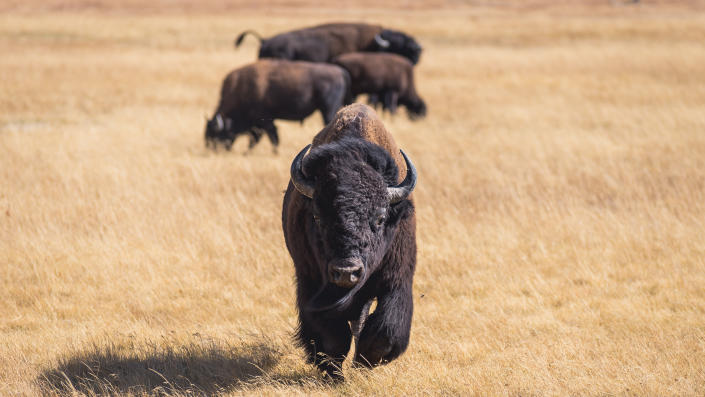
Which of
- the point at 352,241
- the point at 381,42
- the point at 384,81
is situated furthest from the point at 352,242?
the point at 381,42

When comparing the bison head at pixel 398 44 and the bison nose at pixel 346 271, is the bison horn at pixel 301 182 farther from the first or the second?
the bison head at pixel 398 44

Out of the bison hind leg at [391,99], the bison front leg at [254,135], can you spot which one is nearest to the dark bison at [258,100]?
the bison front leg at [254,135]

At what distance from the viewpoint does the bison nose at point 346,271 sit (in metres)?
3.63

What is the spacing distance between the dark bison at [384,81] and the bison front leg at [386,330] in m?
12.5

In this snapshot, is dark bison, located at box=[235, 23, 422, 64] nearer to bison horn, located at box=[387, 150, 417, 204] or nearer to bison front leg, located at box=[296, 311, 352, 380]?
bison front leg, located at box=[296, 311, 352, 380]

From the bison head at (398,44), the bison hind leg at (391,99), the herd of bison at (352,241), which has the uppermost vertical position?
the herd of bison at (352,241)

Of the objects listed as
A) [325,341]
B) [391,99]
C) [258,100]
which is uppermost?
[325,341]

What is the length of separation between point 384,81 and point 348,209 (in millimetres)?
13419

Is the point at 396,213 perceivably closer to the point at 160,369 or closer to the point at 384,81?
the point at 160,369

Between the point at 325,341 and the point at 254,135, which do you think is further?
the point at 254,135

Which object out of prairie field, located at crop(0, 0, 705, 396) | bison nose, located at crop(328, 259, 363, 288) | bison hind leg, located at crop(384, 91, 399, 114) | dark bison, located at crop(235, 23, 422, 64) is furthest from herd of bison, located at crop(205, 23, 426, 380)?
dark bison, located at crop(235, 23, 422, 64)

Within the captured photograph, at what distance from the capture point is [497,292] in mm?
6223

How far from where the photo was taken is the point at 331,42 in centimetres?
1833

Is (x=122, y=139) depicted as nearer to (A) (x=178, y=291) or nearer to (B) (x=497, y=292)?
(A) (x=178, y=291)
